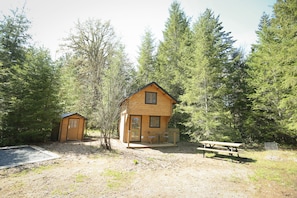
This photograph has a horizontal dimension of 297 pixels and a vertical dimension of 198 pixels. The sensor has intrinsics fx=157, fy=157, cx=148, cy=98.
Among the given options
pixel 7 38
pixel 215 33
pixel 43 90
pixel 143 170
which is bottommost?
pixel 143 170

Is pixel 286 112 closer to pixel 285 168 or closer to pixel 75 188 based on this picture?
pixel 285 168

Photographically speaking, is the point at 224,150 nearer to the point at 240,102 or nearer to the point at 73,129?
the point at 240,102

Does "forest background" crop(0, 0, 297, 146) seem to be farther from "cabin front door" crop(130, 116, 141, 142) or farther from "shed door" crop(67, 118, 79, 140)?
"cabin front door" crop(130, 116, 141, 142)

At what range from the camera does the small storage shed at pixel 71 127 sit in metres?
11.3

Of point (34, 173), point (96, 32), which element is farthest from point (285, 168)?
point (96, 32)

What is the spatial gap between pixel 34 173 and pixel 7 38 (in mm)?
10270

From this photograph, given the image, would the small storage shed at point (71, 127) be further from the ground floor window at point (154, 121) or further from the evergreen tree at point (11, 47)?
the ground floor window at point (154, 121)

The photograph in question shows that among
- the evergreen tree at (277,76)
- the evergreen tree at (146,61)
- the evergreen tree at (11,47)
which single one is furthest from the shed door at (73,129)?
the evergreen tree at (277,76)

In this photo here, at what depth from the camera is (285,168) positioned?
22.4 ft

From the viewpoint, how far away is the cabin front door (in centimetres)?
1252

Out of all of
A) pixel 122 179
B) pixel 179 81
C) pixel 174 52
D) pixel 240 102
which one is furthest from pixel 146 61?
pixel 122 179

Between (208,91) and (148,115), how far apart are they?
4.95 meters

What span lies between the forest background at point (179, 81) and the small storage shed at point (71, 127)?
0.66 m

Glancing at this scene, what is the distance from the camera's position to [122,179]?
5.04 m
